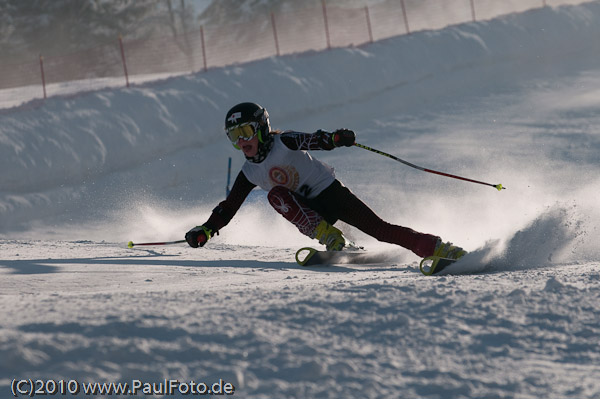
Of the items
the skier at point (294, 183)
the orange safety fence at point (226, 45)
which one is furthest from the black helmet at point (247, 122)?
the orange safety fence at point (226, 45)

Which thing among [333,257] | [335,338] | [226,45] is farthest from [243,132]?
[226,45]

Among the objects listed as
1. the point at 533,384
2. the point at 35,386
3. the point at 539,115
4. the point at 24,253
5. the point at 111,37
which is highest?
the point at 111,37

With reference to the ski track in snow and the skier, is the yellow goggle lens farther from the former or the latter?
the ski track in snow

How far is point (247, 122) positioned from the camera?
16.7ft

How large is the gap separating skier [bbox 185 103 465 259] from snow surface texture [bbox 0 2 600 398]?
298mm

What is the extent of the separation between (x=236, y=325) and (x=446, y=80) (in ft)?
46.8

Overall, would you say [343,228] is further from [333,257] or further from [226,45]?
[226,45]

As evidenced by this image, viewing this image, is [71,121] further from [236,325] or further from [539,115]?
[236,325]

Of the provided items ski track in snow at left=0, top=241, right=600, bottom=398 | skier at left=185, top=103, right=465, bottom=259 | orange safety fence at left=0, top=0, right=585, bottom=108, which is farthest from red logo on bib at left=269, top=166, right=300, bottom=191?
orange safety fence at left=0, top=0, right=585, bottom=108

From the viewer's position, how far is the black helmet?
5098 millimetres

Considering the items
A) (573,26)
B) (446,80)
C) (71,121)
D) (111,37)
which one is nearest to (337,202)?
(71,121)

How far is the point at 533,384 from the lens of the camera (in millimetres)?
2135

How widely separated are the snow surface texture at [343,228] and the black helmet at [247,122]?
89 cm

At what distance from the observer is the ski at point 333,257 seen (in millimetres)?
5074
